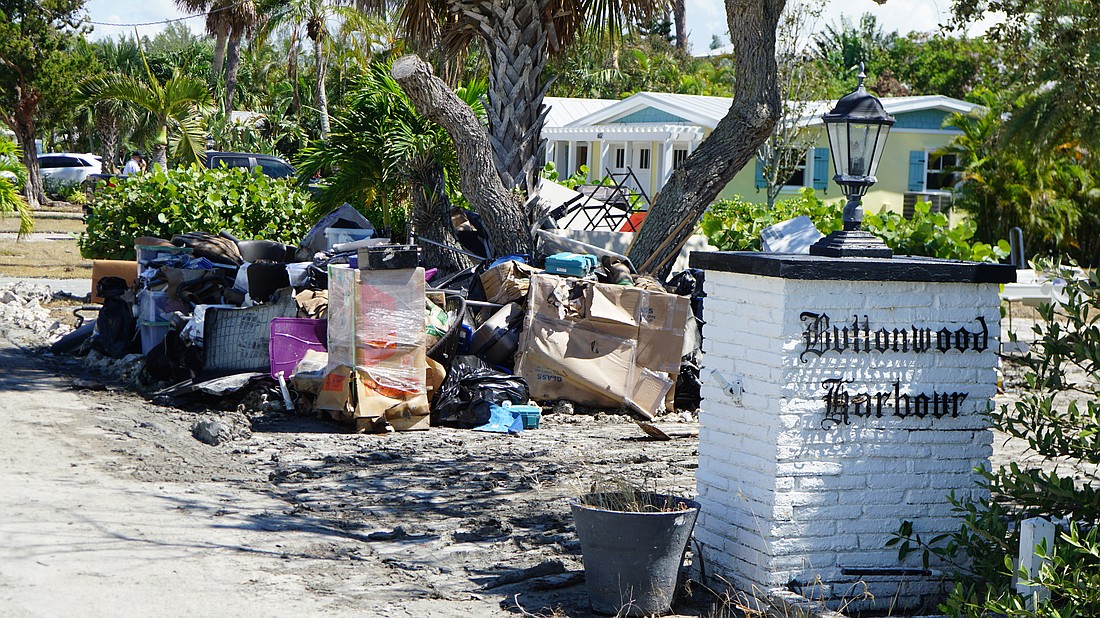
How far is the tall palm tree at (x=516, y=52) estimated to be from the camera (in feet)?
39.6

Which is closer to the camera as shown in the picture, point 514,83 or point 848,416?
point 848,416

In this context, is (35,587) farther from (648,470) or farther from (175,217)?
(175,217)

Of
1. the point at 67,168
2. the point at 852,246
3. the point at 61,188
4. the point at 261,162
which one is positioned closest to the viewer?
the point at 852,246

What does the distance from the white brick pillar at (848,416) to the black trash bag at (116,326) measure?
7.73 meters

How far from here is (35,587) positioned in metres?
4.79

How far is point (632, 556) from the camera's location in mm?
4738

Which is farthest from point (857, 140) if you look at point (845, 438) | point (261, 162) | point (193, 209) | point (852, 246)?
point (261, 162)

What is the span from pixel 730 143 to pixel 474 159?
2.62m

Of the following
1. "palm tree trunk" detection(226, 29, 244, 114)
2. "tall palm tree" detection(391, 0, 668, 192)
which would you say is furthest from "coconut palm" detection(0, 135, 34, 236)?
"palm tree trunk" detection(226, 29, 244, 114)

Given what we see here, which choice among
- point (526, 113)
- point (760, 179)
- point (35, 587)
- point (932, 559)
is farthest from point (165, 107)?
point (932, 559)

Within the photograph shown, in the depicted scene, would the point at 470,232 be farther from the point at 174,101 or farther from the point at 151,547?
the point at 174,101

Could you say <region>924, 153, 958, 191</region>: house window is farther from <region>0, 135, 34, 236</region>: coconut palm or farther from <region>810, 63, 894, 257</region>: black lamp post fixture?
<region>810, 63, 894, 257</region>: black lamp post fixture

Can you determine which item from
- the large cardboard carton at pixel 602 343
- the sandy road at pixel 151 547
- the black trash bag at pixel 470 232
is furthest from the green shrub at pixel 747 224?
the sandy road at pixel 151 547

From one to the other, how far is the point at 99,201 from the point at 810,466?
534 inches
